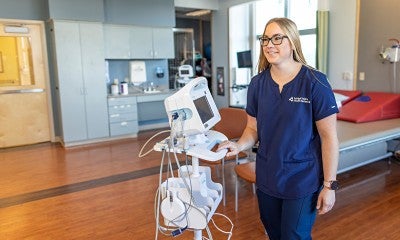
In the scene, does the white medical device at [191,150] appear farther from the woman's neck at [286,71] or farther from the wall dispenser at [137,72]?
the wall dispenser at [137,72]

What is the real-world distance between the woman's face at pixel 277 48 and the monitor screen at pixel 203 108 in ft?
1.47

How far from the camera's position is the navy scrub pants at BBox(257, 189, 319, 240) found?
138 cm

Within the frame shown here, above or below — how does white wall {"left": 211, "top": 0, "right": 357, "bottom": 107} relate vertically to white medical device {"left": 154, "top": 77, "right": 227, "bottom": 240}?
above

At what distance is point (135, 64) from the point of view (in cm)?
648

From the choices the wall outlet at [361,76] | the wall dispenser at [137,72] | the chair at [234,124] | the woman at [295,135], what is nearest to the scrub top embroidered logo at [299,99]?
the woman at [295,135]

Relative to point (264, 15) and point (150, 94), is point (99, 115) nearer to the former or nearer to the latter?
point (150, 94)

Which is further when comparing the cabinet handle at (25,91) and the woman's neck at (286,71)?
the cabinet handle at (25,91)

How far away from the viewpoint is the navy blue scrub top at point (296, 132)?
133 cm

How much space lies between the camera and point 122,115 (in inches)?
234

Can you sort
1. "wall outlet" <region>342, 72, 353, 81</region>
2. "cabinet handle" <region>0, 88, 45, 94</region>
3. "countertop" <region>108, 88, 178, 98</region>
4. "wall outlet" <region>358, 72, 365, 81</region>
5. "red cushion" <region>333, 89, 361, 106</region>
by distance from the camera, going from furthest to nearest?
1. "countertop" <region>108, 88, 178, 98</region>
2. "cabinet handle" <region>0, 88, 45, 94</region>
3. "wall outlet" <region>342, 72, 353, 81</region>
4. "wall outlet" <region>358, 72, 365, 81</region>
5. "red cushion" <region>333, 89, 361, 106</region>

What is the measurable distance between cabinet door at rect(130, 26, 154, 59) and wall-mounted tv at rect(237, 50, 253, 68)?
1.81 metres

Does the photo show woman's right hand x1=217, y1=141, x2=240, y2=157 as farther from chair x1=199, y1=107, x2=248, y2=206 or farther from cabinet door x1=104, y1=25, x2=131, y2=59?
cabinet door x1=104, y1=25, x2=131, y2=59

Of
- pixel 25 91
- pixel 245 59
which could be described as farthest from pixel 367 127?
pixel 25 91

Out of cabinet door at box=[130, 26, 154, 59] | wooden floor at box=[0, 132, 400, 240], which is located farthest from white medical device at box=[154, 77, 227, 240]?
cabinet door at box=[130, 26, 154, 59]
